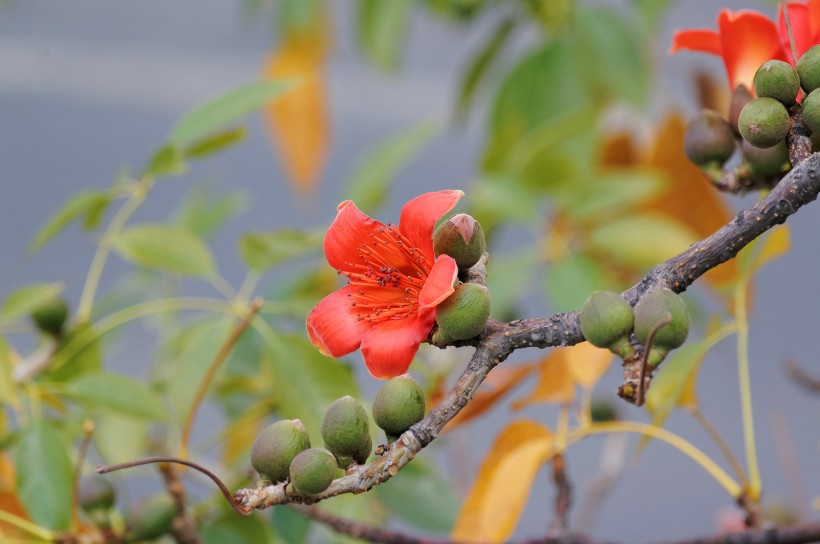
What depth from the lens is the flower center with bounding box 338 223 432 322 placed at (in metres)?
0.27

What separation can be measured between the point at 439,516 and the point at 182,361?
150 millimetres

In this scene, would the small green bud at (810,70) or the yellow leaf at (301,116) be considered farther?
the yellow leaf at (301,116)

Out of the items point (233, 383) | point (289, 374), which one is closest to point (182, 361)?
point (289, 374)

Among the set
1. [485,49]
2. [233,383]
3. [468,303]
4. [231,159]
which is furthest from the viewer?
[231,159]

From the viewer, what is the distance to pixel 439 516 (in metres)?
0.47

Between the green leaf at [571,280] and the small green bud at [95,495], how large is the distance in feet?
0.93

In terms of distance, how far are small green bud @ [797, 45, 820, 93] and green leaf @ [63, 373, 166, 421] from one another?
0.30m

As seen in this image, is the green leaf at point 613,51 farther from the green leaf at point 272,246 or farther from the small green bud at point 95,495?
the small green bud at point 95,495

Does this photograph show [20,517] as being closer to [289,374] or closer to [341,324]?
[289,374]

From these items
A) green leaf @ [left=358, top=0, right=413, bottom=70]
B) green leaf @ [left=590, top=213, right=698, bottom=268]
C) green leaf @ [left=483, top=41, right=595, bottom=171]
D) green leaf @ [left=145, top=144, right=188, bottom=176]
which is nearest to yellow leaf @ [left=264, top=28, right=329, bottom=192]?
green leaf @ [left=358, top=0, right=413, bottom=70]

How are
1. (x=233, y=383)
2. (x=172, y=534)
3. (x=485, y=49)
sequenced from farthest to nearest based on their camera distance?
(x=485, y=49) < (x=233, y=383) < (x=172, y=534)

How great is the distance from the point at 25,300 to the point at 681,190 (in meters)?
0.51

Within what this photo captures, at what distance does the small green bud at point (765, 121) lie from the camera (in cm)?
24

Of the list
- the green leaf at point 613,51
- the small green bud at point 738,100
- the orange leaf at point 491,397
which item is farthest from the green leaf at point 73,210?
the green leaf at point 613,51
